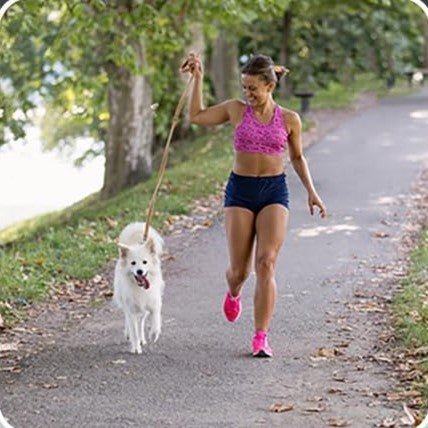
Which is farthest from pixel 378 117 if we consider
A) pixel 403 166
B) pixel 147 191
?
pixel 147 191

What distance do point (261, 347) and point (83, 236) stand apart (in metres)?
3.50

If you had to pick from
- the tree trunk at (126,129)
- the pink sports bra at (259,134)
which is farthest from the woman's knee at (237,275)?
the tree trunk at (126,129)

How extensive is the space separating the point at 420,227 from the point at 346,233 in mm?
1128

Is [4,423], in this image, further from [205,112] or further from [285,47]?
[285,47]

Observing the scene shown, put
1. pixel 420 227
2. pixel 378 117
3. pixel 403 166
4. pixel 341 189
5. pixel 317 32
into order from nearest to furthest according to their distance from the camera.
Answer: pixel 420 227 < pixel 341 189 < pixel 403 166 < pixel 378 117 < pixel 317 32

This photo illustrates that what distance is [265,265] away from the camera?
5.86m

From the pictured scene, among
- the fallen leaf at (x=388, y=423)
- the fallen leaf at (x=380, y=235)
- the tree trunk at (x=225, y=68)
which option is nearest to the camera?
the fallen leaf at (x=388, y=423)

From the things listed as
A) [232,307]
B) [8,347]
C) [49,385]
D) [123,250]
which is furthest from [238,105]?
[8,347]

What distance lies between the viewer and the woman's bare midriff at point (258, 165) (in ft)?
18.6

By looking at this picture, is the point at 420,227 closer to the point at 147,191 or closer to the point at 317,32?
the point at 147,191

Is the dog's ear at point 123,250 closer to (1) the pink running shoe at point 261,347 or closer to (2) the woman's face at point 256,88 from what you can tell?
(1) the pink running shoe at point 261,347

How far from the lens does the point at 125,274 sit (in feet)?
19.8

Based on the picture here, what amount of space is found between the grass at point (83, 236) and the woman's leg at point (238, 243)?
1663 millimetres

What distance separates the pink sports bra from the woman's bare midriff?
0.03 m
